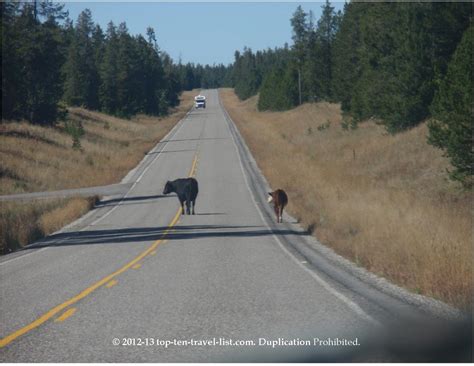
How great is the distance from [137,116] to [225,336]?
103 m

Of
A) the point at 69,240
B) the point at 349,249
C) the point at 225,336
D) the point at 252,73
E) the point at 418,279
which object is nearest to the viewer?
the point at 225,336

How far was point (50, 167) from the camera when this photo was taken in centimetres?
4462

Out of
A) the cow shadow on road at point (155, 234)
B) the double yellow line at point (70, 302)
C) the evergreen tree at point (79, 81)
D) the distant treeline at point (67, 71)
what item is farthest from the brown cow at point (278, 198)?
the evergreen tree at point (79, 81)

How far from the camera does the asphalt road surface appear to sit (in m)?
7.08

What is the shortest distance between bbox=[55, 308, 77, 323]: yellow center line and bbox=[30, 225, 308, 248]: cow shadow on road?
33.1ft

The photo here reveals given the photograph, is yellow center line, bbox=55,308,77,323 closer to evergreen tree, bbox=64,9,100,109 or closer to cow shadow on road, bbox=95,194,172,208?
cow shadow on road, bbox=95,194,172,208

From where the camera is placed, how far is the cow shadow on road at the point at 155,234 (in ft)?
66.0

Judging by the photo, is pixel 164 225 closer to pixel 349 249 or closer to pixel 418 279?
pixel 349 249

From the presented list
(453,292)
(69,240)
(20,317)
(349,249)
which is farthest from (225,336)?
(69,240)

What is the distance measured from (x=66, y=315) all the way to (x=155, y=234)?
41.4 feet

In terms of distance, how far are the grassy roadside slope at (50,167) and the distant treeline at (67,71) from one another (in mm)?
3169

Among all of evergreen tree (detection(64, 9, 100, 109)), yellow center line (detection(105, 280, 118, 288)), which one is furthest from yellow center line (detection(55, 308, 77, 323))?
evergreen tree (detection(64, 9, 100, 109))

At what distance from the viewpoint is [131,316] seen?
877 centimetres

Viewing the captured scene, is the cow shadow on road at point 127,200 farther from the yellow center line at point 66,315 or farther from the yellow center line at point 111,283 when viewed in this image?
the yellow center line at point 66,315
